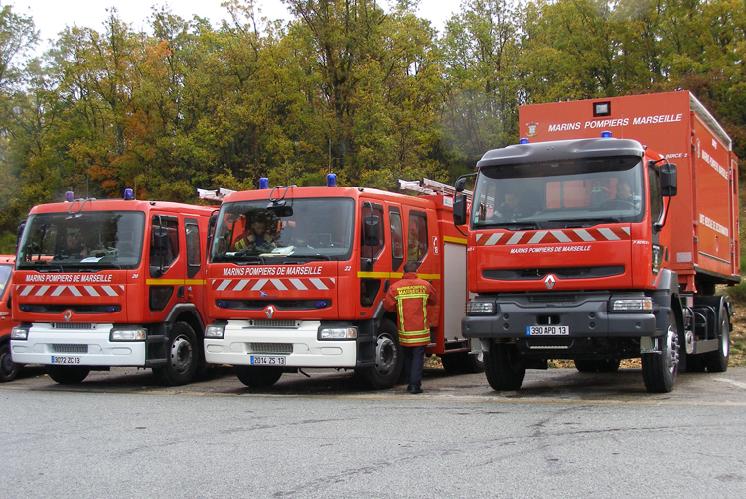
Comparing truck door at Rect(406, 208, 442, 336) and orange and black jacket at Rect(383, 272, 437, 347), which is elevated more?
truck door at Rect(406, 208, 442, 336)

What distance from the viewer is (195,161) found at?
36.1 meters

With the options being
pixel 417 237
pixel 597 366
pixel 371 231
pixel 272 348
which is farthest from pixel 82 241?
pixel 597 366

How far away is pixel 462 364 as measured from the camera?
1584 cm

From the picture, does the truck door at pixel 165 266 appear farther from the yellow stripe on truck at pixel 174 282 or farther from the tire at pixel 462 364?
the tire at pixel 462 364

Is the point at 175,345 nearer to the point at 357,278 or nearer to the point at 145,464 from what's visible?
the point at 357,278

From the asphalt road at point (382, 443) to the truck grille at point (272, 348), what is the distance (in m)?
0.69

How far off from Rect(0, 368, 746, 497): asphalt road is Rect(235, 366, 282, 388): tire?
0.65 metres

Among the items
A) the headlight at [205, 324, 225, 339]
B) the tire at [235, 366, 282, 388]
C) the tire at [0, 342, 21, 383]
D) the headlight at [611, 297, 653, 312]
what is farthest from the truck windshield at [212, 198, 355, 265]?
the tire at [0, 342, 21, 383]

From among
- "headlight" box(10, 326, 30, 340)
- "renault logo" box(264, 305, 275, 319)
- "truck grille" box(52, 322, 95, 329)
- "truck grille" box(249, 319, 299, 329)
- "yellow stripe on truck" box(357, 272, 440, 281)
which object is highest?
"yellow stripe on truck" box(357, 272, 440, 281)

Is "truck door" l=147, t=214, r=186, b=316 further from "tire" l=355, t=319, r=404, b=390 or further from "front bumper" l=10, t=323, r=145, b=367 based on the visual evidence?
"tire" l=355, t=319, r=404, b=390

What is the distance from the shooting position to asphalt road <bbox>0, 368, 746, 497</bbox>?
20.8 feet

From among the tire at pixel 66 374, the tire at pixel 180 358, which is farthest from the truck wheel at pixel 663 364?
the tire at pixel 66 374

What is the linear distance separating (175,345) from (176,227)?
1.80 metres

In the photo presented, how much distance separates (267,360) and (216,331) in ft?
3.01
